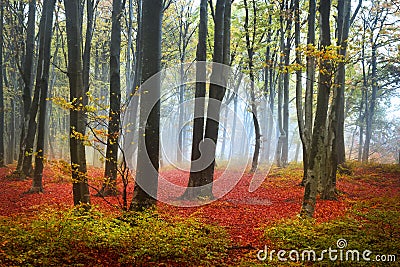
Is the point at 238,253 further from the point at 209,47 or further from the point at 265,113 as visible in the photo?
the point at 265,113

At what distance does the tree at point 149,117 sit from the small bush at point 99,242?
1093mm

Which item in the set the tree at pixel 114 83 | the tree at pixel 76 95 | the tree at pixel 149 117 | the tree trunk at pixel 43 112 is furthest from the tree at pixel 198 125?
the tree trunk at pixel 43 112

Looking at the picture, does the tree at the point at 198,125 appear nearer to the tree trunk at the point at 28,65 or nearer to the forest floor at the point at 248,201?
the forest floor at the point at 248,201

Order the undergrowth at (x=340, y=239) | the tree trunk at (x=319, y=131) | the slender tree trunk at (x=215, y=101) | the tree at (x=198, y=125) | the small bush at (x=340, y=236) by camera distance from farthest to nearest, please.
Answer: the slender tree trunk at (x=215, y=101) < the tree at (x=198, y=125) < the tree trunk at (x=319, y=131) < the small bush at (x=340, y=236) < the undergrowth at (x=340, y=239)

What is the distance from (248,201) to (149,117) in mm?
6418

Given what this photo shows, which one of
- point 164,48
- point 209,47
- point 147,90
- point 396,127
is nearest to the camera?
point 147,90

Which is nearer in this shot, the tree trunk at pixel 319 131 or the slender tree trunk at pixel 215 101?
the tree trunk at pixel 319 131

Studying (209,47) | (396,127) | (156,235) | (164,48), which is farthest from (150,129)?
(396,127)

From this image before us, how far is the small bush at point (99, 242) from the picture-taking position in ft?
17.4

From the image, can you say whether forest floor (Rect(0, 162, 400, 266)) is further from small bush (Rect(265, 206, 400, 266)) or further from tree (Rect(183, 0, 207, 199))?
tree (Rect(183, 0, 207, 199))

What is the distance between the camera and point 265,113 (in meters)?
33.9

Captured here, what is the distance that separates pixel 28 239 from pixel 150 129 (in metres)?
3.56

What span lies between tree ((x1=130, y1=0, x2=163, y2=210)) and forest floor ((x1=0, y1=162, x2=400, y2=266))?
1.97ft

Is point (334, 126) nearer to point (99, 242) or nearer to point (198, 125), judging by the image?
point (198, 125)
